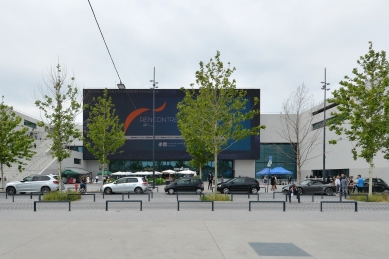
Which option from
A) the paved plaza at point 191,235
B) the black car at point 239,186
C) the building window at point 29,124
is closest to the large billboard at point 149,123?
the building window at point 29,124

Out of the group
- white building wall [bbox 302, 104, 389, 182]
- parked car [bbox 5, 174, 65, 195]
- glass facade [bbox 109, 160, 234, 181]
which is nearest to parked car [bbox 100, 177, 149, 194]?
parked car [bbox 5, 174, 65, 195]

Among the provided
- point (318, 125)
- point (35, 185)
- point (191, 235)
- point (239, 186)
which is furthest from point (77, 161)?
point (191, 235)

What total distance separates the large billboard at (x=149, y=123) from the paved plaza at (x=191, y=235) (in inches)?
1808

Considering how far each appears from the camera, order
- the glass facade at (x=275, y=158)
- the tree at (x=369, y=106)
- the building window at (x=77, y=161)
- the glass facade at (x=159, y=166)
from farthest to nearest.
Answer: the glass facade at (x=275, y=158)
the glass facade at (x=159, y=166)
the building window at (x=77, y=161)
the tree at (x=369, y=106)

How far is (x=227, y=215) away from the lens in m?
15.9

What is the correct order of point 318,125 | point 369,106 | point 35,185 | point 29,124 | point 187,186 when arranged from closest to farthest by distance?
point 369,106 → point 35,185 → point 187,186 → point 318,125 → point 29,124

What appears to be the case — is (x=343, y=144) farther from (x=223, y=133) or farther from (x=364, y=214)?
(x=364, y=214)

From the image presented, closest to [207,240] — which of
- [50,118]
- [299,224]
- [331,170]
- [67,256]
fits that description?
[67,256]

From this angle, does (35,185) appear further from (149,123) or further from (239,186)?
(149,123)

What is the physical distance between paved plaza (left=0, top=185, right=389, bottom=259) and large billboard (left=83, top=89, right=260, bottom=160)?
45913 mm

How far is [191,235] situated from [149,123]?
52130mm

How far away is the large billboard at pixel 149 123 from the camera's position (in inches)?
2440

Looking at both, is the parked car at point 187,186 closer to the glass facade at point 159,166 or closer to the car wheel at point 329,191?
the car wheel at point 329,191

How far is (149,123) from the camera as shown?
62.3 meters
